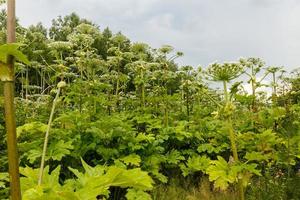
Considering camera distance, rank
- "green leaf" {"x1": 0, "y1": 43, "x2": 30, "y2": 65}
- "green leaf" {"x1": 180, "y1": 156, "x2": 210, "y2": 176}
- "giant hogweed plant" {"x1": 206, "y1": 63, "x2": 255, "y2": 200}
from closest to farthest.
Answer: "green leaf" {"x1": 0, "y1": 43, "x2": 30, "y2": 65}
"giant hogweed plant" {"x1": 206, "y1": 63, "x2": 255, "y2": 200}
"green leaf" {"x1": 180, "y1": 156, "x2": 210, "y2": 176}

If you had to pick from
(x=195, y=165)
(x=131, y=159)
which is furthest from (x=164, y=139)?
(x=131, y=159)

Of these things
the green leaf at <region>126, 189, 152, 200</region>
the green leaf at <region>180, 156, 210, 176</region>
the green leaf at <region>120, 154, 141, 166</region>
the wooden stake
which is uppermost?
the wooden stake

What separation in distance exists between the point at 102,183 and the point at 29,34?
7.71 m

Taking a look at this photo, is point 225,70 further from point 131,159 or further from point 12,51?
point 12,51

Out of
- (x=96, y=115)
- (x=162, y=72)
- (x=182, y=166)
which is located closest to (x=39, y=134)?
(x=96, y=115)

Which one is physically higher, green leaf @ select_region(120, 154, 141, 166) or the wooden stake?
the wooden stake

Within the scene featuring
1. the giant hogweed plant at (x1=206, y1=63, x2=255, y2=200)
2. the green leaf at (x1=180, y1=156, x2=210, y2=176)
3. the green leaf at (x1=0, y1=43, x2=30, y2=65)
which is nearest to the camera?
the green leaf at (x1=0, y1=43, x2=30, y2=65)

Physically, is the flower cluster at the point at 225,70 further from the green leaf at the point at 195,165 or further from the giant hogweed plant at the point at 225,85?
the green leaf at the point at 195,165

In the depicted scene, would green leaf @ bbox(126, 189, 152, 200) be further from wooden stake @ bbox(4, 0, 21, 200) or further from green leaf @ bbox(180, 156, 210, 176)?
wooden stake @ bbox(4, 0, 21, 200)

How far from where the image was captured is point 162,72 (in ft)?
31.6

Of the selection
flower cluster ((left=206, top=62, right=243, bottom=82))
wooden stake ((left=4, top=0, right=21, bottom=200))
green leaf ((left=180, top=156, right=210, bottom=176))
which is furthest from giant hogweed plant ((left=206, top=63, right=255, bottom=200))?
wooden stake ((left=4, top=0, right=21, bottom=200))

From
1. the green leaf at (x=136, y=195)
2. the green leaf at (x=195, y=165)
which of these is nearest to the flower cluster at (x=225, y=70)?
the green leaf at (x=136, y=195)

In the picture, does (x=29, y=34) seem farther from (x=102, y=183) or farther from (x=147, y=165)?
(x=102, y=183)

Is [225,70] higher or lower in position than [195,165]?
higher
